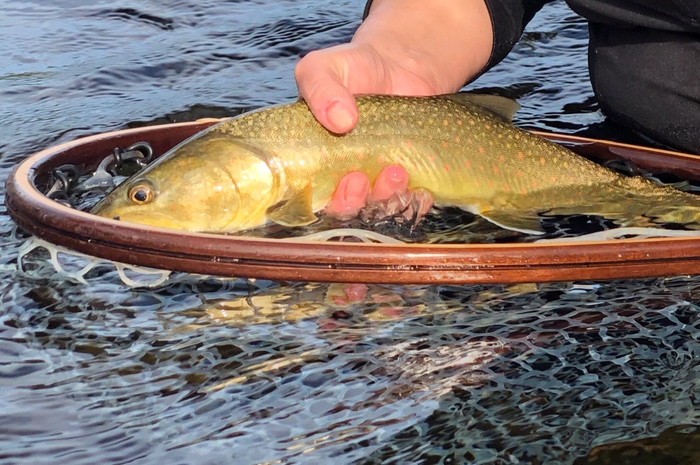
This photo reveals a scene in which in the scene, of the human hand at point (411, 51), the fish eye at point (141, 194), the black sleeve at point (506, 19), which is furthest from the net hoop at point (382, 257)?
the black sleeve at point (506, 19)

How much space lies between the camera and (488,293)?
2.88 m

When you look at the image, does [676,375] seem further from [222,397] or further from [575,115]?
[575,115]

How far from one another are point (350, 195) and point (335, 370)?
82 cm

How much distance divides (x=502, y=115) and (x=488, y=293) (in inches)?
29.2

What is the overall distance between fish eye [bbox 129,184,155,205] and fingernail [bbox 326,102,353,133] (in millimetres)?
600

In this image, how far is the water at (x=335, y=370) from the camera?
2.29 metres

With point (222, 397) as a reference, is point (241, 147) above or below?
above

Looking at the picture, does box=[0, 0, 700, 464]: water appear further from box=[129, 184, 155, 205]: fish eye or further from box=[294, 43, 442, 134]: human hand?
box=[294, 43, 442, 134]: human hand

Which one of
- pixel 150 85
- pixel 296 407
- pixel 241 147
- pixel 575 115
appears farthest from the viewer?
pixel 150 85

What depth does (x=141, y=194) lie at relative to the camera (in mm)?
3010

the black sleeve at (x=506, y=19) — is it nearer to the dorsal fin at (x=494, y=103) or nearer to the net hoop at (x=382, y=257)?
the dorsal fin at (x=494, y=103)

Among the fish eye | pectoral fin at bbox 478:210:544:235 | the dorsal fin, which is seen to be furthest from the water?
the dorsal fin

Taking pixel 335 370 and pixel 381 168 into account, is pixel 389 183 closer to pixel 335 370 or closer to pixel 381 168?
pixel 381 168

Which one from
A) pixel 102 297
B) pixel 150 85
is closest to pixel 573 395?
pixel 102 297
